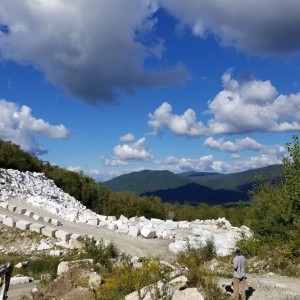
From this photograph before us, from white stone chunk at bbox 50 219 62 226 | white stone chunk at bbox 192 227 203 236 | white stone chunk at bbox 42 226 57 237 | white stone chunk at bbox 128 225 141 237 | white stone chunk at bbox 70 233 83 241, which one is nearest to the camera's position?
white stone chunk at bbox 70 233 83 241

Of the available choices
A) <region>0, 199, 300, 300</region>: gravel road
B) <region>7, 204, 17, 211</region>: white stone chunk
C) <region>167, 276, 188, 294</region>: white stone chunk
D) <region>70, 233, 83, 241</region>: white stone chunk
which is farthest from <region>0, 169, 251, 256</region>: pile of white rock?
<region>167, 276, 188, 294</region>: white stone chunk

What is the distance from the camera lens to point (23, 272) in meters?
22.0

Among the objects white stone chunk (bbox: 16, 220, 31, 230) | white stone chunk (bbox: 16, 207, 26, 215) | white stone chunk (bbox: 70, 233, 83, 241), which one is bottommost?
white stone chunk (bbox: 70, 233, 83, 241)

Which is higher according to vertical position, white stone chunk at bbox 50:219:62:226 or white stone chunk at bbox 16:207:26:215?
white stone chunk at bbox 16:207:26:215

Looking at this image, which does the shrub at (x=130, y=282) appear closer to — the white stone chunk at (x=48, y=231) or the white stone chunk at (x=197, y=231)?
the white stone chunk at (x=48, y=231)

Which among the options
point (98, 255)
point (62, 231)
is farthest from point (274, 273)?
point (62, 231)

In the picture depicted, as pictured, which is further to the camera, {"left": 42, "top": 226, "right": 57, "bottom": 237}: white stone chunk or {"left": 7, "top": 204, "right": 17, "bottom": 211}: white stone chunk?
{"left": 7, "top": 204, "right": 17, "bottom": 211}: white stone chunk

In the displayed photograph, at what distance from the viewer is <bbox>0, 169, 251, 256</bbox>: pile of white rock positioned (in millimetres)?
29156

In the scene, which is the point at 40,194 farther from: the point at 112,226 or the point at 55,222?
the point at 112,226

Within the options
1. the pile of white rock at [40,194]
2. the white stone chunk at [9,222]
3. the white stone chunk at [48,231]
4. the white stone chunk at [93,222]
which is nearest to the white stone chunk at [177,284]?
the white stone chunk at [48,231]

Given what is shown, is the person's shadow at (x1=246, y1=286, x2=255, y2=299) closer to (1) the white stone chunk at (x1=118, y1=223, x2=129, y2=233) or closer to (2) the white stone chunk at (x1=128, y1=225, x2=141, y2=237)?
(2) the white stone chunk at (x1=128, y1=225, x2=141, y2=237)

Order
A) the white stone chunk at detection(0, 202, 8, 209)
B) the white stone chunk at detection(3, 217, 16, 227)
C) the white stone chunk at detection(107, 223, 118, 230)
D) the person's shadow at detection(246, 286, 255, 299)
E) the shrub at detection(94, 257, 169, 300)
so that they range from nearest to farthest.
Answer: the shrub at detection(94, 257, 169, 300), the person's shadow at detection(246, 286, 255, 299), the white stone chunk at detection(3, 217, 16, 227), the white stone chunk at detection(107, 223, 118, 230), the white stone chunk at detection(0, 202, 8, 209)

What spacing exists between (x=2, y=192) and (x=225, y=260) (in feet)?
71.6

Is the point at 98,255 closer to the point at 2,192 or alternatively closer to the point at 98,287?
the point at 98,287
